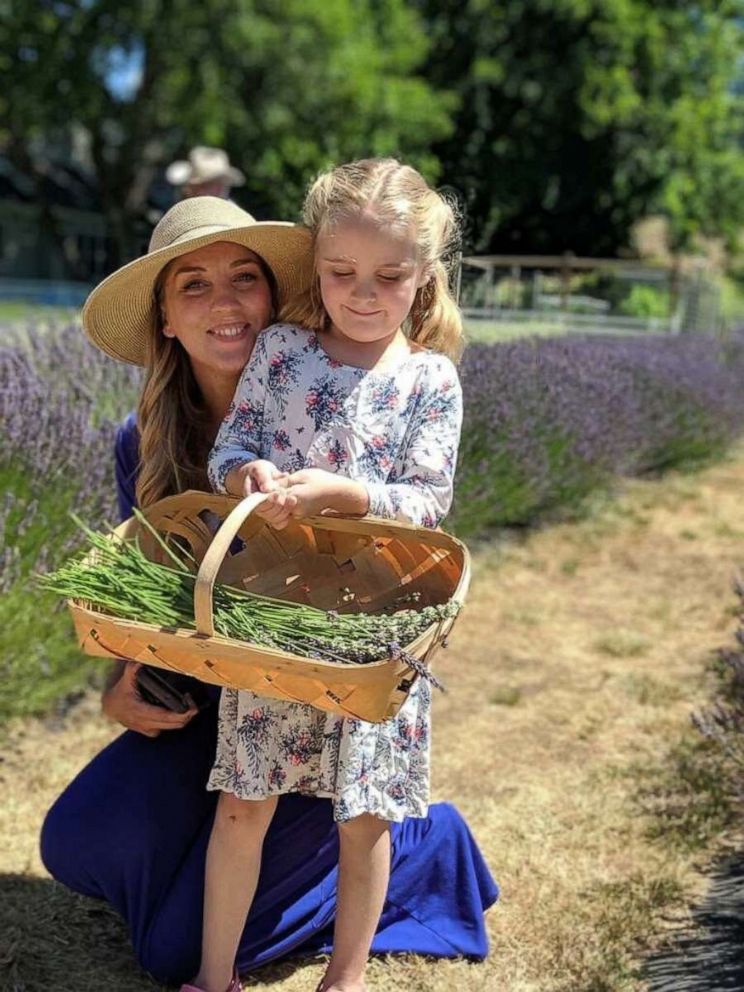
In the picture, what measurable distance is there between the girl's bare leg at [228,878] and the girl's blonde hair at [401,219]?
865 mm

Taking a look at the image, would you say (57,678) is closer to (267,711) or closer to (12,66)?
(267,711)

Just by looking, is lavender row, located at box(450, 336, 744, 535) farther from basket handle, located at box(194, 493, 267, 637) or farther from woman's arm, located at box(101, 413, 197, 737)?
basket handle, located at box(194, 493, 267, 637)

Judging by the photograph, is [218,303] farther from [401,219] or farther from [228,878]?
[228,878]

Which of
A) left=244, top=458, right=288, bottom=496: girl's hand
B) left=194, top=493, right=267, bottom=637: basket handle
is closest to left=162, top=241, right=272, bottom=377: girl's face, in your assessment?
left=244, top=458, right=288, bottom=496: girl's hand

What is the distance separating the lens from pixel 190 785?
2.34 meters

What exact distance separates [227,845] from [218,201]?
121cm

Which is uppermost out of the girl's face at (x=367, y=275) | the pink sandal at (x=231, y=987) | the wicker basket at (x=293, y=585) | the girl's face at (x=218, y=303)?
the girl's face at (x=367, y=275)

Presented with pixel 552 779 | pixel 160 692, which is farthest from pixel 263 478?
pixel 552 779

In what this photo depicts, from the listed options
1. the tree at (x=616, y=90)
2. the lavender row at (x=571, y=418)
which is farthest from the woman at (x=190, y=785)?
the tree at (x=616, y=90)

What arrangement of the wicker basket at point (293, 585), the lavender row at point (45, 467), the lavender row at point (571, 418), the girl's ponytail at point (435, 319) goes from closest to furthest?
the wicker basket at point (293, 585)
the girl's ponytail at point (435, 319)
the lavender row at point (45, 467)
the lavender row at point (571, 418)

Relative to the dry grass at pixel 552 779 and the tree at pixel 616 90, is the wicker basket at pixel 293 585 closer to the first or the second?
the dry grass at pixel 552 779

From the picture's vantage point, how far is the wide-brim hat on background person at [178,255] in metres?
2.11

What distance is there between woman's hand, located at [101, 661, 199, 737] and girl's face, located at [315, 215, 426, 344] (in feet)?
2.58

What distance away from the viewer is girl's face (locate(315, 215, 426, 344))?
74.2 inches
